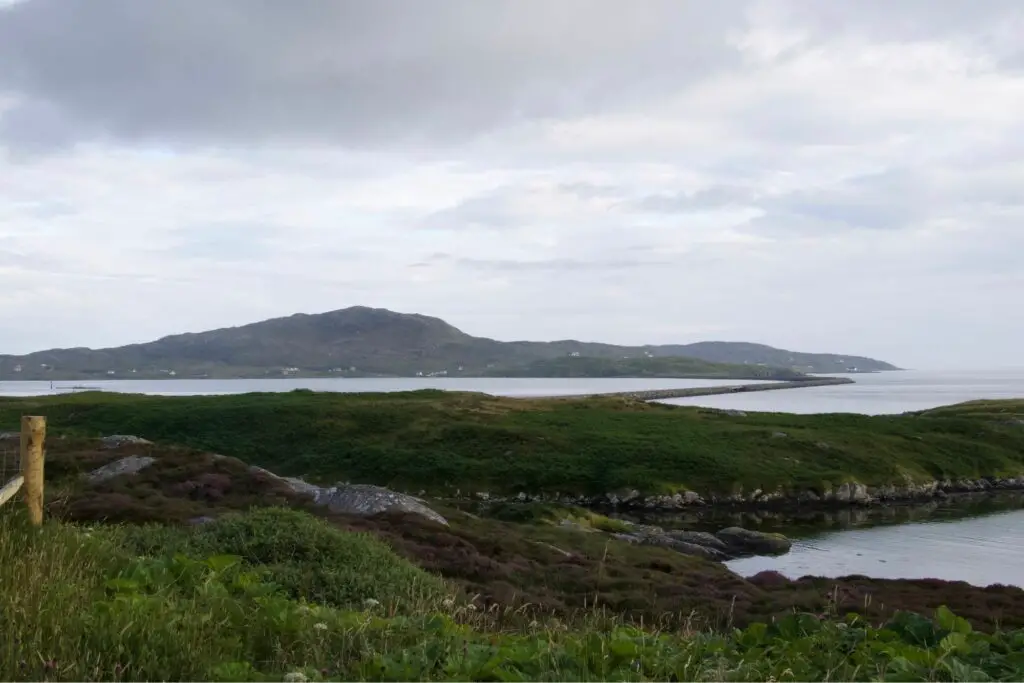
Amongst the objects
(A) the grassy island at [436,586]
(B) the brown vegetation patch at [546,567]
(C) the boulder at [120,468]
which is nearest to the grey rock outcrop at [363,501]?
(B) the brown vegetation patch at [546,567]

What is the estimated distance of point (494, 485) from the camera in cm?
5669

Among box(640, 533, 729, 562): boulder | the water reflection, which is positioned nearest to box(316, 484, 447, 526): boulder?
box(640, 533, 729, 562): boulder

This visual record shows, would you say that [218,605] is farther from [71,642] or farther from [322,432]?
[322,432]

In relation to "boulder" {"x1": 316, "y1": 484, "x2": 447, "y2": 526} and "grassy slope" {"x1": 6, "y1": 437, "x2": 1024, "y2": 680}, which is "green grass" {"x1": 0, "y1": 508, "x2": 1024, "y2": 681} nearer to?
"grassy slope" {"x1": 6, "y1": 437, "x2": 1024, "y2": 680}

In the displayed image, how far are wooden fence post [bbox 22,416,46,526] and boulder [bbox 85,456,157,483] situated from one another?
20616 millimetres

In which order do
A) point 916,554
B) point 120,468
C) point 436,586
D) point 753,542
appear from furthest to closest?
point 753,542
point 916,554
point 120,468
point 436,586

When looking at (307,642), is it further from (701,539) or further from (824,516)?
(824,516)

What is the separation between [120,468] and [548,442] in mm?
38713

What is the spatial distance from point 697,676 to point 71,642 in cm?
609

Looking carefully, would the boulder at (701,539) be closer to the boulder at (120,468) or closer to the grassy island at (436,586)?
the grassy island at (436,586)

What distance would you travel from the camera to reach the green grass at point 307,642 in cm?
733

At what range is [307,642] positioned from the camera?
867 centimetres

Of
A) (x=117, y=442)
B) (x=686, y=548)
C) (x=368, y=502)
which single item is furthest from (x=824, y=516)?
(x=117, y=442)

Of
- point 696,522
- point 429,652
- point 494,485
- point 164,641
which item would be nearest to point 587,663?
point 429,652
